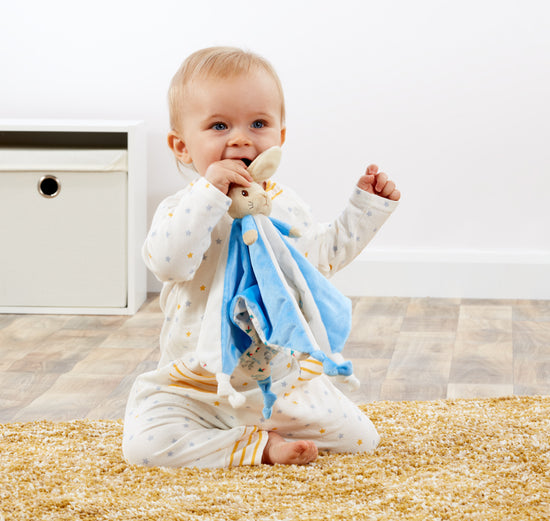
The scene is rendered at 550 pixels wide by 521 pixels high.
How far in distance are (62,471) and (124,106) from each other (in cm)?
153

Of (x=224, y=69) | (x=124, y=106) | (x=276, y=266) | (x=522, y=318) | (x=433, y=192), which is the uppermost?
(x=224, y=69)

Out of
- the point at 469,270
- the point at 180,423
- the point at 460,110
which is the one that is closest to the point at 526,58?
the point at 460,110

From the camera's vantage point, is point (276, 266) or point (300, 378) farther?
point (300, 378)

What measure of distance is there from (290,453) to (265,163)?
0.36 meters

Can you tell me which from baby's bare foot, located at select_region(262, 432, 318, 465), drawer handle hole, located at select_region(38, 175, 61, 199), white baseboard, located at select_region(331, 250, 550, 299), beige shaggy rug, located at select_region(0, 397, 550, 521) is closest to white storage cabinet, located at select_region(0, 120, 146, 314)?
drawer handle hole, located at select_region(38, 175, 61, 199)

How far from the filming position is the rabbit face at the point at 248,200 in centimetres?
106

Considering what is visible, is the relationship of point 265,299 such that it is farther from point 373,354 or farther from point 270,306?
point 373,354

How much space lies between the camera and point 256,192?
3.49 feet

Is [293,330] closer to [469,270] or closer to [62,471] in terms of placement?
[62,471]

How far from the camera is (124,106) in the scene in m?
2.43

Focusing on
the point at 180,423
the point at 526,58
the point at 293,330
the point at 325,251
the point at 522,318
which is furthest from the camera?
the point at 526,58

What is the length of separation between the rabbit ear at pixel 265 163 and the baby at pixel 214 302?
0.05ft

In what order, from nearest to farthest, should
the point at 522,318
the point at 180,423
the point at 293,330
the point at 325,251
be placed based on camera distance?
the point at 293,330, the point at 180,423, the point at 325,251, the point at 522,318

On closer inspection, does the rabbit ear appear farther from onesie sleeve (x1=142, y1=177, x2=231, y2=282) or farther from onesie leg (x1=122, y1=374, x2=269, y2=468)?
onesie leg (x1=122, y1=374, x2=269, y2=468)
